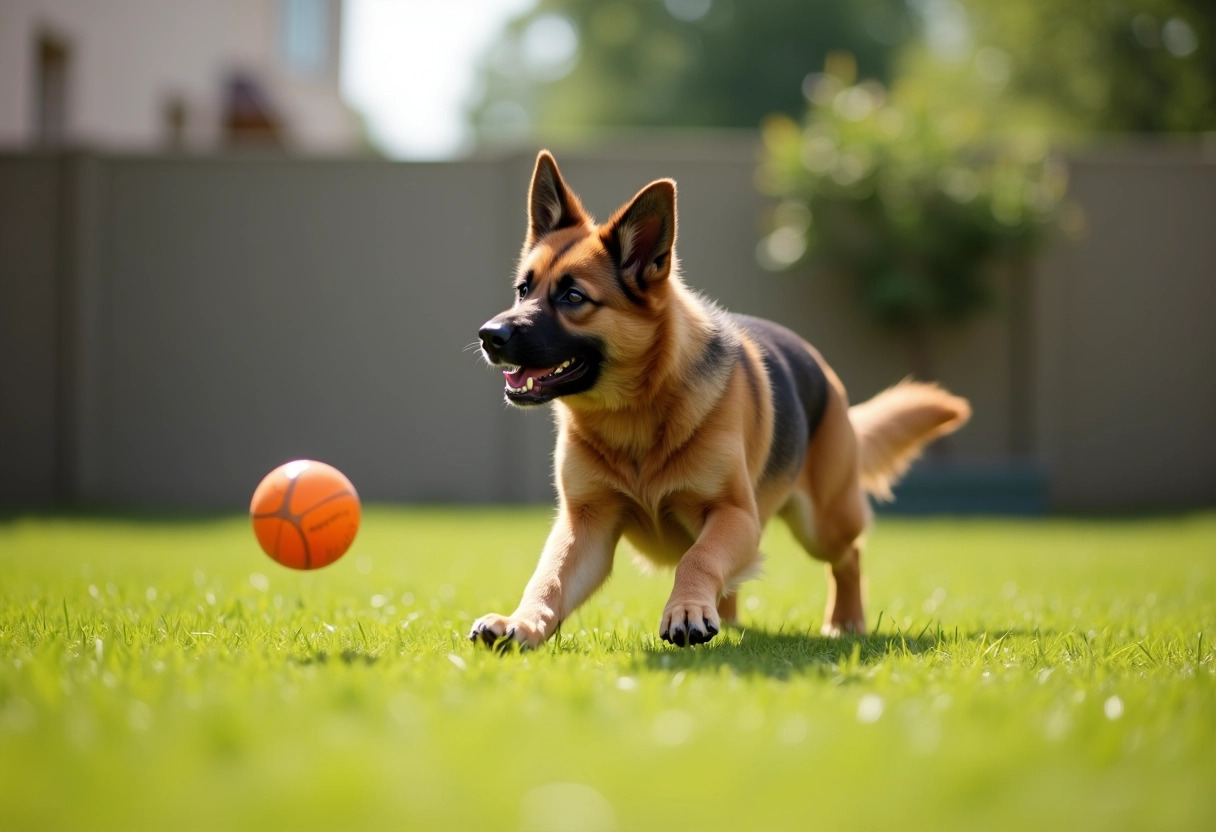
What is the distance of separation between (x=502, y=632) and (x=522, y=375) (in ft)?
3.29

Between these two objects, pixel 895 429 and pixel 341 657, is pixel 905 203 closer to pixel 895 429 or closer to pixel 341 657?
pixel 895 429

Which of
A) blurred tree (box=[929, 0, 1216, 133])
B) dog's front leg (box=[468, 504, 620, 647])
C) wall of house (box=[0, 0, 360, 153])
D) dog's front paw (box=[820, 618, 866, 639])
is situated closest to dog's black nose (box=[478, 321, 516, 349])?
dog's front leg (box=[468, 504, 620, 647])

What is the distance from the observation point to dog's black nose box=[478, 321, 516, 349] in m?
4.04

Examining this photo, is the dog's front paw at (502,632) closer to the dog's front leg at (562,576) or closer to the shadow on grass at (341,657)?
the dog's front leg at (562,576)

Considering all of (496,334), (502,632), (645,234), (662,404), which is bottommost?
(502,632)

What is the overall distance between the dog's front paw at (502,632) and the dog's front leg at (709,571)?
43cm

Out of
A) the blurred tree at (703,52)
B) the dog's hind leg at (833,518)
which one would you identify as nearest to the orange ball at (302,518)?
the dog's hind leg at (833,518)

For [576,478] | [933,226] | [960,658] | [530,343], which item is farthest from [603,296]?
[933,226]

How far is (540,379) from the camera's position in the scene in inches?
167

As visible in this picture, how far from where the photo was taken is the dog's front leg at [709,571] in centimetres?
375

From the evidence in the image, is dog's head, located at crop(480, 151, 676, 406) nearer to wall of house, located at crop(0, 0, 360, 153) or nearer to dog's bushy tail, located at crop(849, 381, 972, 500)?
dog's bushy tail, located at crop(849, 381, 972, 500)

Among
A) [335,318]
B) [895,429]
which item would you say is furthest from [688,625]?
[335,318]

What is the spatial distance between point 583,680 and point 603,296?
5.87 feet

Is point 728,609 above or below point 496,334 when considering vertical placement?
below
